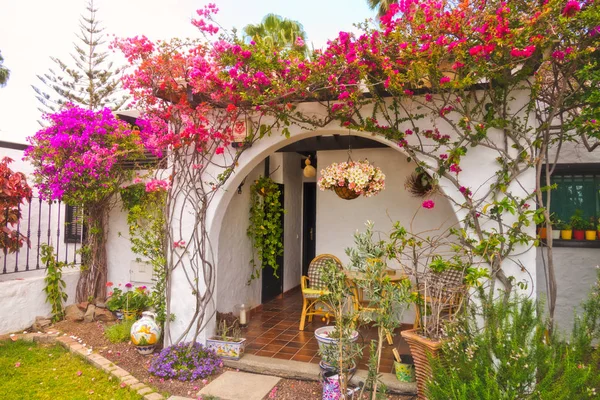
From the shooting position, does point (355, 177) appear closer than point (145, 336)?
Yes

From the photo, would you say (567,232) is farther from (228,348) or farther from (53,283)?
(53,283)

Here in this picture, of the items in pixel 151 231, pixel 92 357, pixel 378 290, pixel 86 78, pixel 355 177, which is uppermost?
pixel 86 78

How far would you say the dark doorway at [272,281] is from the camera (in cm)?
674

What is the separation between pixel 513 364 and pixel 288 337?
3075 millimetres

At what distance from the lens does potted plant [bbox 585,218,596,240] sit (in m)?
4.47

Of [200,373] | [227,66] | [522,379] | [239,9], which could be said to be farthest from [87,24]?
[522,379]

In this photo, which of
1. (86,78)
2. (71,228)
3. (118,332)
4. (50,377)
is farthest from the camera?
(86,78)

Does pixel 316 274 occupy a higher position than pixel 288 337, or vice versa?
pixel 316 274

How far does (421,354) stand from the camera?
3287mm

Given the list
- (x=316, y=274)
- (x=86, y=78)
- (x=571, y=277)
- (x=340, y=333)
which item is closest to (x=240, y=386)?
(x=340, y=333)

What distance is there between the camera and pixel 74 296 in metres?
5.46

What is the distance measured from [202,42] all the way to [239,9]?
3.60 m

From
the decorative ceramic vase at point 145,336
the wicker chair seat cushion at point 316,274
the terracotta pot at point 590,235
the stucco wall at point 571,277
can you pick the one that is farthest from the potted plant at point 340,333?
the terracotta pot at point 590,235

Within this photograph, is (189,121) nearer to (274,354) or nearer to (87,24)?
(274,354)
